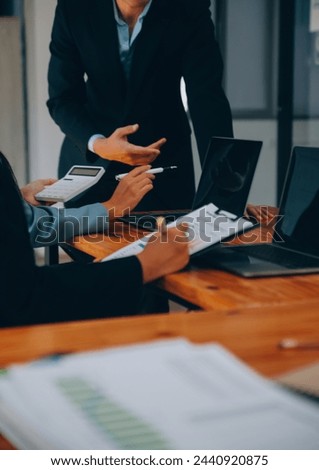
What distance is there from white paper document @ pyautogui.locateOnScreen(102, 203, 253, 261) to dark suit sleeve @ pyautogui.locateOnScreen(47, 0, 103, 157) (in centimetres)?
69

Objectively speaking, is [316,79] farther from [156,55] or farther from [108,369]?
[108,369]

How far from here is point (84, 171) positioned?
2297 millimetres

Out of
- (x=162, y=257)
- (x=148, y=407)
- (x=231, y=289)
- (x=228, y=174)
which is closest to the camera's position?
(x=148, y=407)

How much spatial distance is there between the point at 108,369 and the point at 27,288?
650 mm

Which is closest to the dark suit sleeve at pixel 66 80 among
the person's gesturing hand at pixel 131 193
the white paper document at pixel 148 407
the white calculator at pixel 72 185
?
the white calculator at pixel 72 185

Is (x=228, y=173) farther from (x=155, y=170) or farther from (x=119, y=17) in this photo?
(x=119, y=17)

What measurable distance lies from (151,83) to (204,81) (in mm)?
162

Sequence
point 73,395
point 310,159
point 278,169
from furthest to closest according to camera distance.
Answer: point 278,169 → point 310,159 → point 73,395

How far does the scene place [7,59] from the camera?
533 centimetres

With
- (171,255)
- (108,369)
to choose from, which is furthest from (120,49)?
(108,369)

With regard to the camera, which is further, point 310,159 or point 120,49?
point 120,49

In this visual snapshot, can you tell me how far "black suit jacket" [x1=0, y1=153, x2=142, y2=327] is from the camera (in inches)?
50.6

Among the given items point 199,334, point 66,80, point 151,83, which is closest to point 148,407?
point 199,334

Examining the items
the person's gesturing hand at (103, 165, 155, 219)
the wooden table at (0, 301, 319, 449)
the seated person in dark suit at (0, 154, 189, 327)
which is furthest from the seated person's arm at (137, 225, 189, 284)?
the person's gesturing hand at (103, 165, 155, 219)
